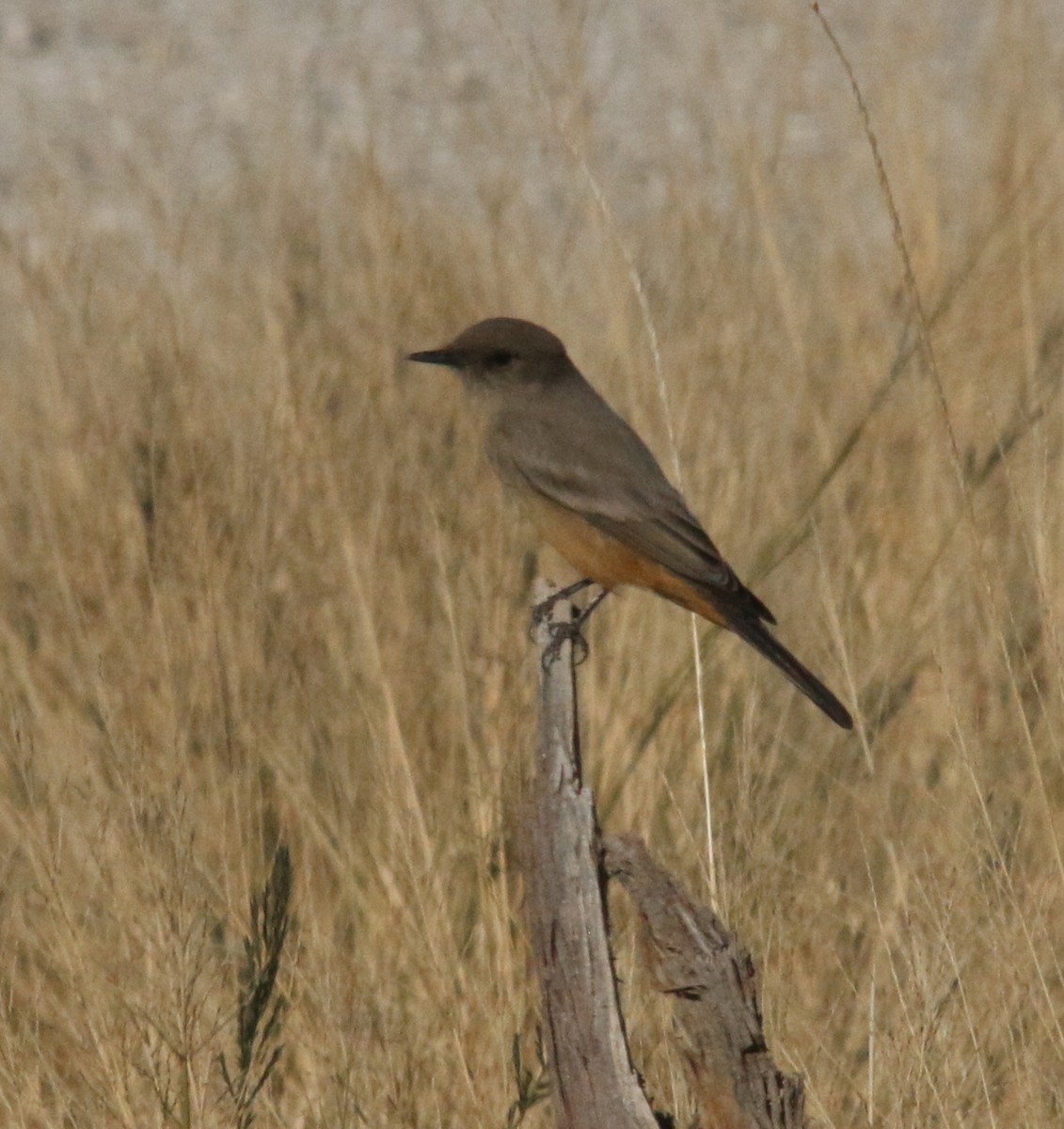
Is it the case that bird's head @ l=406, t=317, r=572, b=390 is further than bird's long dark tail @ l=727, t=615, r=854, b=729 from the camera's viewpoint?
Yes

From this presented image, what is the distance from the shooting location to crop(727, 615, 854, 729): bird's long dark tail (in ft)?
14.6

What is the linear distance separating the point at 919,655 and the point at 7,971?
2.37 m

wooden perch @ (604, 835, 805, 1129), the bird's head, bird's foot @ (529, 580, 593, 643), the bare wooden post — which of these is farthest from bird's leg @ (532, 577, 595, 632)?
wooden perch @ (604, 835, 805, 1129)

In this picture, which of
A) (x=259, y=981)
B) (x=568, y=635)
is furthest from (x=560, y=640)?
(x=259, y=981)

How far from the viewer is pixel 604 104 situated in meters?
Result: 11.4

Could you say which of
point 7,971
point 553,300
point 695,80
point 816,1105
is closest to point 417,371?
point 553,300

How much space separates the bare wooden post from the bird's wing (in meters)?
1.16

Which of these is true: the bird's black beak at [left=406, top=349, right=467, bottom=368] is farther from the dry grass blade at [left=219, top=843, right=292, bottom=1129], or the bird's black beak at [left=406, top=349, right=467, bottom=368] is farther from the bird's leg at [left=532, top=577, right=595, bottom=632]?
the dry grass blade at [left=219, top=843, right=292, bottom=1129]

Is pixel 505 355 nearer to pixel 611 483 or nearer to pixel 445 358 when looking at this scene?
pixel 445 358

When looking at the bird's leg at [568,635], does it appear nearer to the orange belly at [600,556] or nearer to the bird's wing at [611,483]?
the orange belly at [600,556]

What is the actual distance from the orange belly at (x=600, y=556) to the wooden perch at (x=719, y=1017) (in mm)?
1528

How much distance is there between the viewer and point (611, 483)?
5.04m

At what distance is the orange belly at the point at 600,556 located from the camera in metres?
4.92

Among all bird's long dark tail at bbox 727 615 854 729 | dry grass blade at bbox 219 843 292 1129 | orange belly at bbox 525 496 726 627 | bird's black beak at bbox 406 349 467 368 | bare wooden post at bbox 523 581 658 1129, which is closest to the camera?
bare wooden post at bbox 523 581 658 1129
